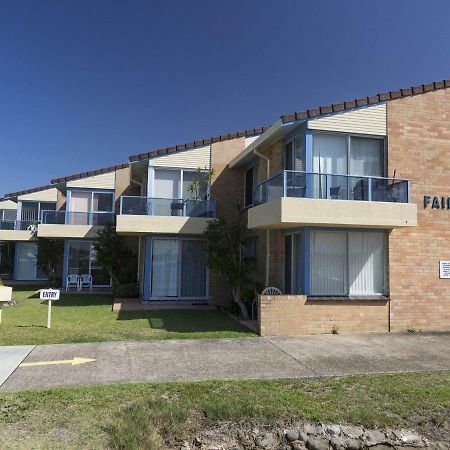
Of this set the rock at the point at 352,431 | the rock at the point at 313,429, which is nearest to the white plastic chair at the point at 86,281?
the rock at the point at 313,429

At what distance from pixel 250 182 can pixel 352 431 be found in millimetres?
12301

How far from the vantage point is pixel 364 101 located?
12.2 m

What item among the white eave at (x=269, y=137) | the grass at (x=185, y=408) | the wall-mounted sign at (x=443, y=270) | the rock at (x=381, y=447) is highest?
the white eave at (x=269, y=137)

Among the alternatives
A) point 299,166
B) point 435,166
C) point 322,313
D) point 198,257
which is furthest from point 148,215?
point 435,166

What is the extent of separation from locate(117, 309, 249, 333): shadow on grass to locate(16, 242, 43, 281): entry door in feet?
56.7

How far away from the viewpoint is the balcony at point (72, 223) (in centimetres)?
2236

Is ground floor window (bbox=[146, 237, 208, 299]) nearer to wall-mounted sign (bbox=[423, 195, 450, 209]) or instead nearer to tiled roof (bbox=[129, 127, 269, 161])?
tiled roof (bbox=[129, 127, 269, 161])

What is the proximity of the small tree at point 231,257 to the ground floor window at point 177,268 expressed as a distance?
286 centimetres

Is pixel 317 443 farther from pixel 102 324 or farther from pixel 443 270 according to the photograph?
pixel 443 270

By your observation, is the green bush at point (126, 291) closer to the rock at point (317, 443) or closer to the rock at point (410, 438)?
the rock at point (317, 443)

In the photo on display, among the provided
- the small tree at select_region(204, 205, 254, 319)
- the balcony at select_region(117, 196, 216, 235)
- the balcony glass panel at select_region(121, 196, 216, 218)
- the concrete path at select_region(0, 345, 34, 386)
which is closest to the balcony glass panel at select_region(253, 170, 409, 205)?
the small tree at select_region(204, 205, 254, 319)

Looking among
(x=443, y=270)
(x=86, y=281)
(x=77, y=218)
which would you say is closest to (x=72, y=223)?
(x=77, y=218)

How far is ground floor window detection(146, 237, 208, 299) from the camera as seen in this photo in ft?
54.6

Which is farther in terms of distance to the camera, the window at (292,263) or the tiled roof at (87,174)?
the tiled roof at (87,174)
